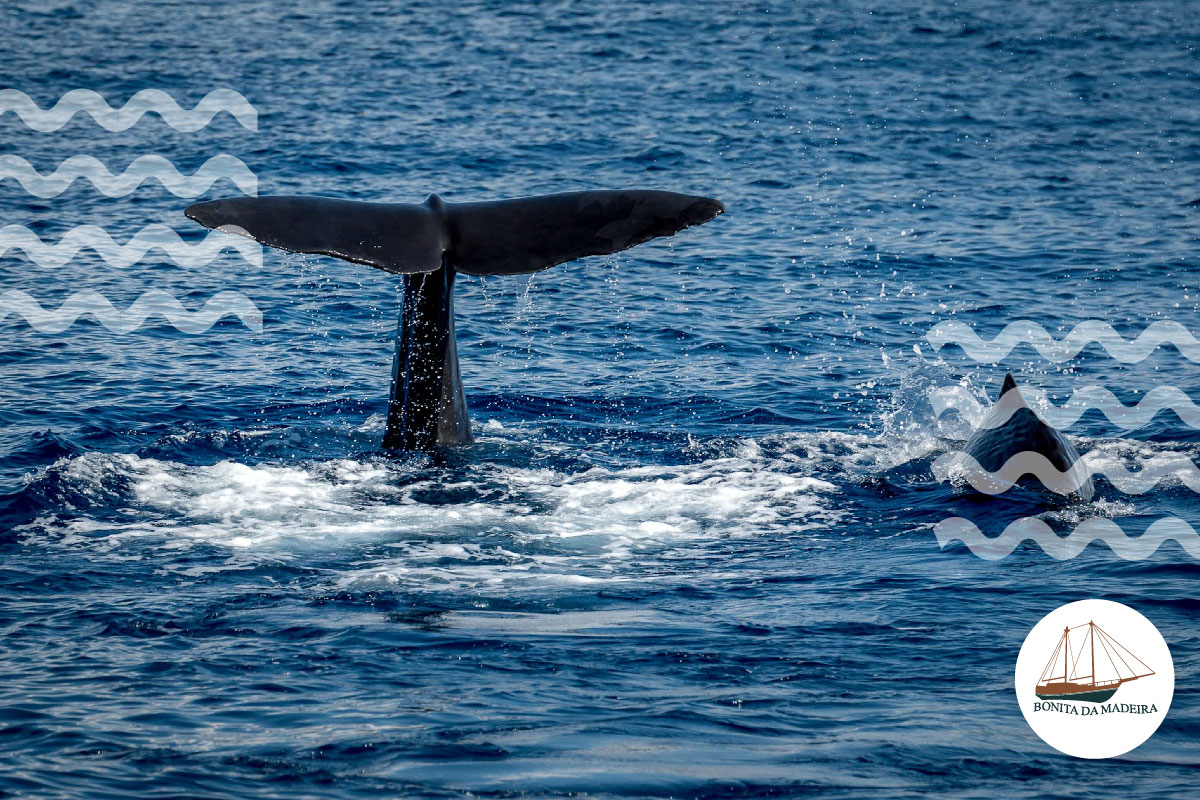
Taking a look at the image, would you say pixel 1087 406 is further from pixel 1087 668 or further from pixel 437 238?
pixel 437 238

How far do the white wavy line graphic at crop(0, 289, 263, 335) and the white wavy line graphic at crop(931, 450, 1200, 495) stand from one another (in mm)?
9681

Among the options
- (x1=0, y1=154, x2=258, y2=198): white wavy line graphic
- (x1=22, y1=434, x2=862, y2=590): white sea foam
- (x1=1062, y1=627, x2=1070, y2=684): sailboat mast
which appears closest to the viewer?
(x1=1062, y1=627, x2=1070, y2=684): sailboat mast

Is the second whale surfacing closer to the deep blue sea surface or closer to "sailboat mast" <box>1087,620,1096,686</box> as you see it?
the deep blue sea surface

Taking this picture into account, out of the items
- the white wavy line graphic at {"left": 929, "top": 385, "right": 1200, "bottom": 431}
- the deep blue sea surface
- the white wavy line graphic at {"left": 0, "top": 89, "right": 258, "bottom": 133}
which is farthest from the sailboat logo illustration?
the white wavy line graphic at {"left": 0, "top": 89, "right": 258, "bottom": 133}

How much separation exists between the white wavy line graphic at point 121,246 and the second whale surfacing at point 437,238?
10.2 metres

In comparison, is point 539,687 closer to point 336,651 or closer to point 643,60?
point 336,651

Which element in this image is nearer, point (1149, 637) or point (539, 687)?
point (539, 687)

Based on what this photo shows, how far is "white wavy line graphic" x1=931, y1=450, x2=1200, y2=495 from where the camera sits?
1294 cm

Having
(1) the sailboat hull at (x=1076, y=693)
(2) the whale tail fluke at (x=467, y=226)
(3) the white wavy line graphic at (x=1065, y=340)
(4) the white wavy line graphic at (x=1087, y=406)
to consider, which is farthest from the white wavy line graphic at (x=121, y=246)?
(1) the sailboat hull at (x=1076, y=693)

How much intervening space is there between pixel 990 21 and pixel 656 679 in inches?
1395

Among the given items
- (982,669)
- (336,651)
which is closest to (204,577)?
(336,651)

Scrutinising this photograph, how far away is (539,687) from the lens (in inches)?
345

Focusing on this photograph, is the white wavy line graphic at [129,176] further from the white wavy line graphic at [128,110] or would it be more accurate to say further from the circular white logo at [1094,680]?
the circular white logo at [1094,680]

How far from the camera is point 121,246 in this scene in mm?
22391
